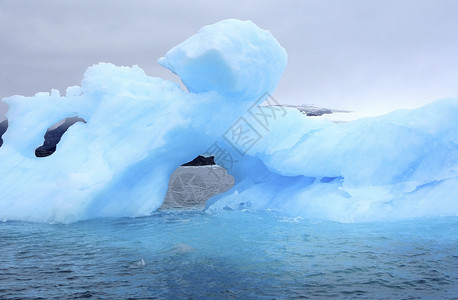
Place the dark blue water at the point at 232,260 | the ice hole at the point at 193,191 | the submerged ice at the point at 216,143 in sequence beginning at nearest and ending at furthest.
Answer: the dark blue water at the point at 232,260, the submerged ice at the point at 216,143, the ice hole at the point at 193,191

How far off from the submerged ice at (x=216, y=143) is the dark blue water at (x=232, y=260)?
0.65 metres

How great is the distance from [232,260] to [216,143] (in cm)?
478

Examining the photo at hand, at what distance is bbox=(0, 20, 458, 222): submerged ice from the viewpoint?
8805mm

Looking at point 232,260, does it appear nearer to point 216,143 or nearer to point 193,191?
point 216,143

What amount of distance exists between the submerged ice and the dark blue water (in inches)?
25.6

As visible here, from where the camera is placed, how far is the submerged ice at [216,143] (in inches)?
347

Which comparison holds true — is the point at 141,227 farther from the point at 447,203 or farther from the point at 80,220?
the point at 447,203

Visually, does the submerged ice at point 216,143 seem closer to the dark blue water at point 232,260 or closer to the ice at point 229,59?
the ice at point 229,59

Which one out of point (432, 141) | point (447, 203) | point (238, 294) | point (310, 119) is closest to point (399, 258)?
point (238, 294)

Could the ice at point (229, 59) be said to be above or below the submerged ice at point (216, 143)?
above

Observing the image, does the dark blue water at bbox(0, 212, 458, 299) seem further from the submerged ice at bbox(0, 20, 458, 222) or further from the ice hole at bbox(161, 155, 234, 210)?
the ice hole at bbox(161, 155, 234, 210)

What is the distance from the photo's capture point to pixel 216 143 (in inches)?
407

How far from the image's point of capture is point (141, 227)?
8555mm

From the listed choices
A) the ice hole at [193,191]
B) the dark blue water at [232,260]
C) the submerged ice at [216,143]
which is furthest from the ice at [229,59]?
the ice hole at [193,191]
